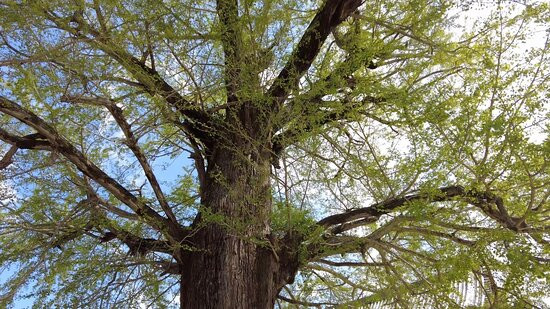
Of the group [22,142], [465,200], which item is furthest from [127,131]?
[465,200]

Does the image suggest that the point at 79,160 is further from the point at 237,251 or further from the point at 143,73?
the point at 237,251

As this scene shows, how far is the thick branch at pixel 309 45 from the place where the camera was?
10.5 ft

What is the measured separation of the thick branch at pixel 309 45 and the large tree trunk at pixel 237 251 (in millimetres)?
462

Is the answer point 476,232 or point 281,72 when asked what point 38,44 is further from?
point 476,232

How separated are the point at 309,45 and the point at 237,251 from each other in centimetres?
141

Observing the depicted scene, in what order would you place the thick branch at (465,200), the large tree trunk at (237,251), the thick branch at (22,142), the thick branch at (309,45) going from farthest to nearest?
the thick branch at (309,45), the large tree trunk at (237,251), the thick branch at (22,142), the thick branch at (465,200)

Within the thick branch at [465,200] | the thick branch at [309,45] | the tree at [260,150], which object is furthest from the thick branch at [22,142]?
the thick branch at [465,200]

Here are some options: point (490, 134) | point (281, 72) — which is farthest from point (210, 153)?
point (490, 134)

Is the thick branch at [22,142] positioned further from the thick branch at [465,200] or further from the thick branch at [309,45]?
the thick branch at [465,200]

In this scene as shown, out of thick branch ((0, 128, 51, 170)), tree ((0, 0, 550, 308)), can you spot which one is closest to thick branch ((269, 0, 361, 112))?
tree ((0, 0, 550, 308))

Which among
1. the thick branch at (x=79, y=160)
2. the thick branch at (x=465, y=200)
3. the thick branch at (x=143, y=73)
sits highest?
the thick branch at (x=143, y=73)

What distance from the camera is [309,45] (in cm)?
343

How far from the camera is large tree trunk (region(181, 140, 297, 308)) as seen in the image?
300 cm

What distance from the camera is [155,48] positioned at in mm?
3332
